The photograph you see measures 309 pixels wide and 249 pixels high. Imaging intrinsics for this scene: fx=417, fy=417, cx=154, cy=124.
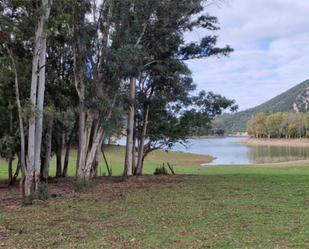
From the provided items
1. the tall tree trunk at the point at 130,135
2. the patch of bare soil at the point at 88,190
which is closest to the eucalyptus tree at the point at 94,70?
the patch of bare soil at the point at 88,190

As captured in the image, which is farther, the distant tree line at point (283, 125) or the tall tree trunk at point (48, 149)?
the distant tree line at point (283, 125)

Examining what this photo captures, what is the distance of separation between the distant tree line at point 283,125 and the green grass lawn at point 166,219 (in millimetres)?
110224

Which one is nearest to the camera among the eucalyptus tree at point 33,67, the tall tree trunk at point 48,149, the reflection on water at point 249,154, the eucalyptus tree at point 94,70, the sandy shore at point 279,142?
the eucalyptus tree at point 33,67

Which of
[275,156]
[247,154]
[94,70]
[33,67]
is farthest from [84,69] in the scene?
[247,154]

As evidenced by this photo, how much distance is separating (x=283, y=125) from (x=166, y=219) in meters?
117

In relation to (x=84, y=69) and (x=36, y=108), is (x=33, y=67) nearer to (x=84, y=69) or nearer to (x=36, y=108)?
(x=36, y=108)

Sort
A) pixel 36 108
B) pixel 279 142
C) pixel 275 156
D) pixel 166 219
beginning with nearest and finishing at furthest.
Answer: pixel 166 219
pixel 36 108
pixel 275 156
pixel 279 142

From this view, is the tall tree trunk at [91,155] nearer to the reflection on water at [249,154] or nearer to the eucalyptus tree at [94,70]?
the eucalyptus tree at [94,70]

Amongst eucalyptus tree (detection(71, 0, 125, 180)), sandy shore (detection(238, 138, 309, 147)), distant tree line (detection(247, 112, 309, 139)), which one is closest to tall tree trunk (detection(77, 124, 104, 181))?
eucalyptus tree (detection(71, 0, 125, 180))

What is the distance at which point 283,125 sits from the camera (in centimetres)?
11931

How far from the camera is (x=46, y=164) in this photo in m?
15.7

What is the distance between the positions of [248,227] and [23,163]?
6.65 metres

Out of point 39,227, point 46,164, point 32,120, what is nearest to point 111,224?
point 39,227

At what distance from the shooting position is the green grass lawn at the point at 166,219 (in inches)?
256
